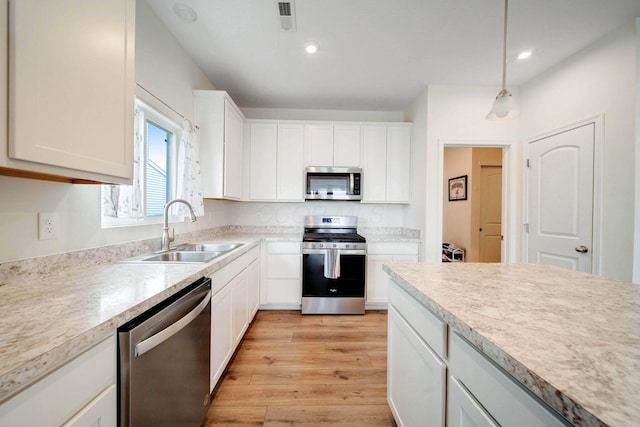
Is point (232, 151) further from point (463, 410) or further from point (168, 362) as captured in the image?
point (463, 410)

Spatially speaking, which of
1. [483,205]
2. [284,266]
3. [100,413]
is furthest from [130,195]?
[483,205]

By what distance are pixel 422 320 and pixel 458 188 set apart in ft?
14.8

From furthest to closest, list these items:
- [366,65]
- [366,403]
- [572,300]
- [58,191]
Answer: [366,65]
[366,403]
[58,191]
[572,300]

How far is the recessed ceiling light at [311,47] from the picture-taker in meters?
2.09

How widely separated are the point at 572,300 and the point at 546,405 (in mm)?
580

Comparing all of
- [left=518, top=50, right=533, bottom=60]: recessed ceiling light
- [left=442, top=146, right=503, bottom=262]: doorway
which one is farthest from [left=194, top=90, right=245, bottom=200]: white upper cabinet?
[left=442, top=146, right=503, bottom=262]: doorway

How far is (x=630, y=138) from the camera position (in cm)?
177

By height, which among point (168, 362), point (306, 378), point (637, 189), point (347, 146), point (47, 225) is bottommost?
point (306, 378)

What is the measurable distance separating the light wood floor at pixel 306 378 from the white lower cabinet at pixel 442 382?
1.18ft

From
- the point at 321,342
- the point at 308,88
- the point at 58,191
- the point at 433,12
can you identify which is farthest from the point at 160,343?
the point at 308,88

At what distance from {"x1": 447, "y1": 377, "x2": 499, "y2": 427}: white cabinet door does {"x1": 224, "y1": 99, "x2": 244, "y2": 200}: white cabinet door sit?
92.1 inches

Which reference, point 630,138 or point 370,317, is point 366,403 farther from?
point 630,138

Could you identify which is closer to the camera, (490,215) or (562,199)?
(562,199)

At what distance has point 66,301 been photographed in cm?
80
